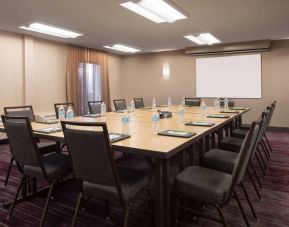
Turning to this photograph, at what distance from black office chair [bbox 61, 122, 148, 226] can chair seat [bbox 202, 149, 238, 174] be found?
2.76 ft

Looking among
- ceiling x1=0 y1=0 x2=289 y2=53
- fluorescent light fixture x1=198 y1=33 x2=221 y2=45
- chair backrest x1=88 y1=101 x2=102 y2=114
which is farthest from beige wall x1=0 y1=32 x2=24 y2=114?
fluorescent light fixture x1=198 y1=33 x2=221 y2=45

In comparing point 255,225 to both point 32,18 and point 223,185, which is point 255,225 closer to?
point 223,185

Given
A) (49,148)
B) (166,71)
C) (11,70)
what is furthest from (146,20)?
(166,71)

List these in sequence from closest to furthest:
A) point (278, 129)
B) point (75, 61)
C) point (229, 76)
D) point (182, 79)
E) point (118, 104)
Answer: point (118, 104) → point (278, 129) → point (75, 61) → point (229, 76) → point (182, 79)

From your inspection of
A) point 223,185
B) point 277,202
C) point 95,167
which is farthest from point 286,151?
point 95,167

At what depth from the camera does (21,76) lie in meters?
5.50

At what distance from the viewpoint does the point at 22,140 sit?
195 cm

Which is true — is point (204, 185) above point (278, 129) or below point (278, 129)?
above

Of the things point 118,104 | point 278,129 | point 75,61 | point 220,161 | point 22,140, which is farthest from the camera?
point 75,61

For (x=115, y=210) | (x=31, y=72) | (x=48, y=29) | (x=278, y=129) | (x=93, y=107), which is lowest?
(x=115, y=210)

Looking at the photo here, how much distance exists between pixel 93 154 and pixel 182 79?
6.48 metres

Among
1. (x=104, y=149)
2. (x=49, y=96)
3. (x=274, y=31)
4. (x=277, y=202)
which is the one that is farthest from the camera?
(x=49, y=96)

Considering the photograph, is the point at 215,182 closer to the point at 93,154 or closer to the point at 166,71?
the point at 93,154

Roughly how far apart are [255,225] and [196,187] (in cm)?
78
